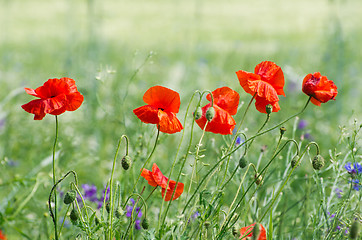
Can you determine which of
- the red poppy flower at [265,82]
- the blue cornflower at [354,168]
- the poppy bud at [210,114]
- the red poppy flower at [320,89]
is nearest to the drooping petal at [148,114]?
the poppy bud at [210,114]

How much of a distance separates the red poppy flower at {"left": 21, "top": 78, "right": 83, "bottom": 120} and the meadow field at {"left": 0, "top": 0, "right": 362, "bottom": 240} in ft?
0.48

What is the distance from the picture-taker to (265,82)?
3.60 ft

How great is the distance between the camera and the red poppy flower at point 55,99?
3.33ft

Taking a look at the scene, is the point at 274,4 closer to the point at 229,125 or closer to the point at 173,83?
the point at 173,83

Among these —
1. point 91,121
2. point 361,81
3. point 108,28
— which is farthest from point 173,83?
point 108,28

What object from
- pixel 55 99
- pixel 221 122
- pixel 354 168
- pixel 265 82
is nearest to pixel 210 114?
pixel 221 122

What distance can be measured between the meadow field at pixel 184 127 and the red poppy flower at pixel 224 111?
6cm

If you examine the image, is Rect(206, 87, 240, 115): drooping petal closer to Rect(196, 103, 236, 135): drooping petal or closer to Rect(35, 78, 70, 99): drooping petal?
Rect(196, 103, 236, 135): drooping petal

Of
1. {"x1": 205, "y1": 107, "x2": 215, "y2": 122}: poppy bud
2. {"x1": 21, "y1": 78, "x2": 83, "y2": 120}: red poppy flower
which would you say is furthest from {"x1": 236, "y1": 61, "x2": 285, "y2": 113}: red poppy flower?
{"x1": 21, "y1": 78, "x2": 83, "y2": 120}: red poppy flower

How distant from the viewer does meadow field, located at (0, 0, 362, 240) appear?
3.82 feet

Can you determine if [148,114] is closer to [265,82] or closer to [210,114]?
[210,114]

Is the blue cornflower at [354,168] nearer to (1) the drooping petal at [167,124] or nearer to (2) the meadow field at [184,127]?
(2) the meadow field at [184,127]

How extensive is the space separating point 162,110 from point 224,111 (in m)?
0.14

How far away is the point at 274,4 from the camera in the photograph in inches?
364
